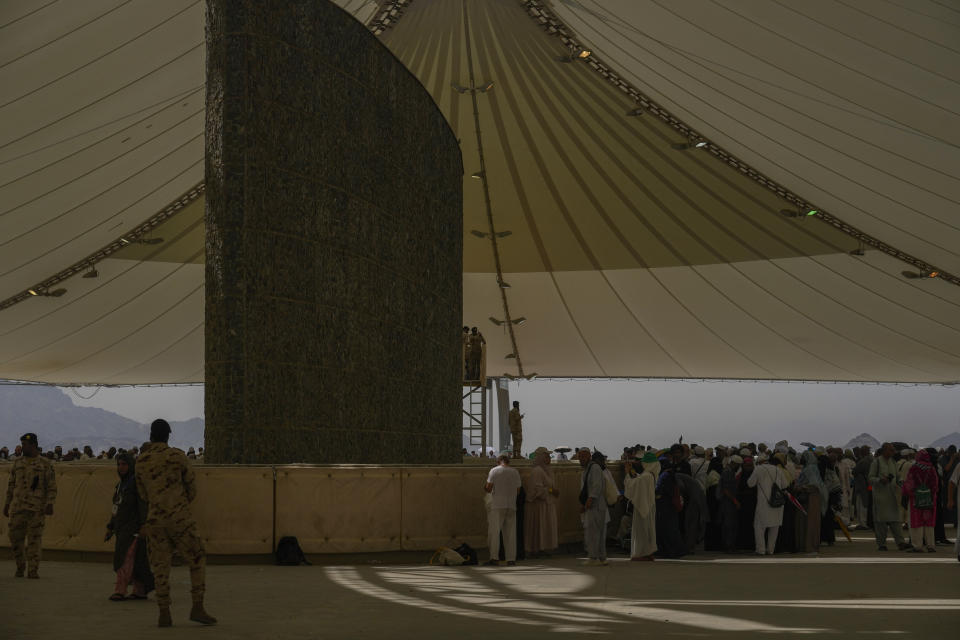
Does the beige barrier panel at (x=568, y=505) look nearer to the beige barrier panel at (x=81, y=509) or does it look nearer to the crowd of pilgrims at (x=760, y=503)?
the crowd of pilgrims at (x=760, y=503)

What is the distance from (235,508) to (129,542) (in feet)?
7.79

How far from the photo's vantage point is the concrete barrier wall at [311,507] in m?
10.6

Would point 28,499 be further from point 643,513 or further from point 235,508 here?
point 643,513

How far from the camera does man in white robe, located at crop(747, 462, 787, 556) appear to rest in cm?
1362

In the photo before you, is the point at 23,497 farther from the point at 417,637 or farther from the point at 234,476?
the point at 417,637

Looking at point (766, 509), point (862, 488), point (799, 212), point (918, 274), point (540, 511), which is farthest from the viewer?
point (918, 274)

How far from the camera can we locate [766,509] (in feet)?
44.8

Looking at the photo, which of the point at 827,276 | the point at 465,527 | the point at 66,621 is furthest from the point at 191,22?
the point at 827,276

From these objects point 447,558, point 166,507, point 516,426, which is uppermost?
point 516,426

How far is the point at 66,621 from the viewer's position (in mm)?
6809

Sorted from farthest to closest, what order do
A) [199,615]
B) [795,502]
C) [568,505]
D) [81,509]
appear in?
[795,502]
[568,505]
[81,509]
[199,615]

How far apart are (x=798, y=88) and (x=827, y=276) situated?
9.37 m

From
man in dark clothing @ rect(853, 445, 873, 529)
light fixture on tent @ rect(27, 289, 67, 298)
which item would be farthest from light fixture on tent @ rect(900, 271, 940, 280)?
light fixture on tent @ rect(27, 289, 67, 298)

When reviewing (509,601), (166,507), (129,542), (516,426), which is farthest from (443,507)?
(516,426)
